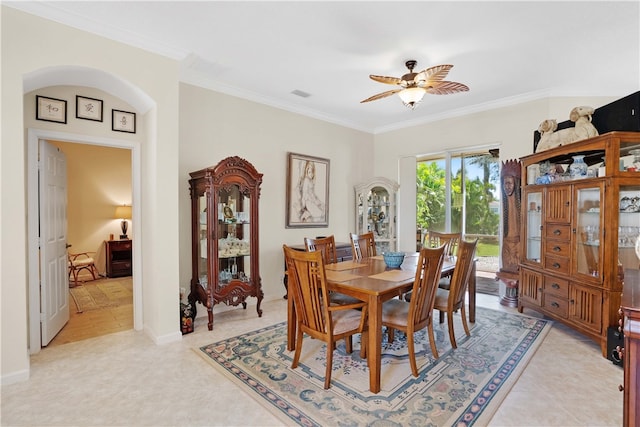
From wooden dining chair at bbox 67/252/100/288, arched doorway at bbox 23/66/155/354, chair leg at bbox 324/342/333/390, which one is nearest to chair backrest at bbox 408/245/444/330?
chair leg at bbox 324/342/333/390

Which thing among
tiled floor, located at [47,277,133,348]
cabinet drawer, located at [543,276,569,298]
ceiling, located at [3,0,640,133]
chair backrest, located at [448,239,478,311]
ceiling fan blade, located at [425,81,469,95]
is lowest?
tiled floor, located at [47,277,133,348]

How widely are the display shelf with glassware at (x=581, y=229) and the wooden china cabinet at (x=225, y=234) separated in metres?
3.21

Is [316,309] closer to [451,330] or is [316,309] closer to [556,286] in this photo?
[451,330]

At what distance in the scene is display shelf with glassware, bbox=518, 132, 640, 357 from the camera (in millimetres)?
2857

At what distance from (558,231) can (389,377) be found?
2451 mm

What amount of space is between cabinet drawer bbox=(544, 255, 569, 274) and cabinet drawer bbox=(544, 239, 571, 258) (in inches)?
1.8

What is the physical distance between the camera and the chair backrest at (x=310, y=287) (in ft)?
7.43

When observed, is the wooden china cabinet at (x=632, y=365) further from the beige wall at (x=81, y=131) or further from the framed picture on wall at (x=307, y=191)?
the framed picture on wall at (x=307, y=191)

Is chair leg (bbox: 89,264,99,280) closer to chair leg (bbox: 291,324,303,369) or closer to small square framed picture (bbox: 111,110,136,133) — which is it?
small square framed picture (bbox: 111,110,136,133)

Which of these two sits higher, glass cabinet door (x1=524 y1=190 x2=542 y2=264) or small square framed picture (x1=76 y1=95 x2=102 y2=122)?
small square framed picture (x1=76 y1=95 x2=102 y2=122)

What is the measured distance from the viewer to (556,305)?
340cm

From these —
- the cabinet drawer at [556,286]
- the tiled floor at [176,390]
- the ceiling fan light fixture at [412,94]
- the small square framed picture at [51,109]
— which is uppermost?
the ceiling fan light fixture at [412,94]

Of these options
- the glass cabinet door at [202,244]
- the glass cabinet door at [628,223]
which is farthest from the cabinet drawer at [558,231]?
the glass cabinet door at [202,244]

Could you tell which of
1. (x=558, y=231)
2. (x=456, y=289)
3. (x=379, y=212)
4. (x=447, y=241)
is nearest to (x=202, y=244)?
(x=456, y=289)
